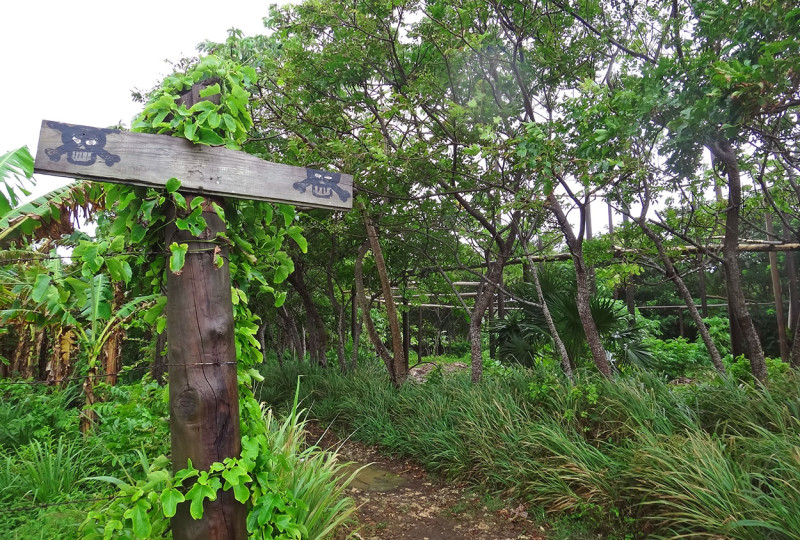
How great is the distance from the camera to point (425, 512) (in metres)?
4.43

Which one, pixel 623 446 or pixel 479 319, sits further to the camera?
pixel 479 319

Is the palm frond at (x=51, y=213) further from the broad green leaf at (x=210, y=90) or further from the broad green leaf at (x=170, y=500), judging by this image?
the broad green leaf at (x=170, y=500)

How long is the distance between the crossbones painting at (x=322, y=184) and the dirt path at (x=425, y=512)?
2.29 metres

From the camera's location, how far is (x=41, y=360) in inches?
281

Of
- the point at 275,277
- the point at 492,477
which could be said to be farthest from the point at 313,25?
the point at 492,477

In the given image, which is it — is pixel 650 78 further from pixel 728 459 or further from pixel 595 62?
pixel 728 459

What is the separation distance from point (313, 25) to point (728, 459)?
642 cm

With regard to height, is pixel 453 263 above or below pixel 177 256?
above

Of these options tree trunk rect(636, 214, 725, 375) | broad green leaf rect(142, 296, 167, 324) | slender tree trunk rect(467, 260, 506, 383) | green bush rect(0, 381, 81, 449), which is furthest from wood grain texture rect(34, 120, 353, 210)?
tree trunk rect(636, 214, 725, 375)

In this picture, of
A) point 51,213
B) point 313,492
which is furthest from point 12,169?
point 313,492

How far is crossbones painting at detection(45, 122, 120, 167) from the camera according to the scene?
1.94 m

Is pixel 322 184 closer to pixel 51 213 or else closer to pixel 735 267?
pixel 51 213

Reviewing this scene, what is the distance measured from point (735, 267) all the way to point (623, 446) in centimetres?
257

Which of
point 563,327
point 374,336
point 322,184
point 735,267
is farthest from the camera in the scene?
point 374,336
